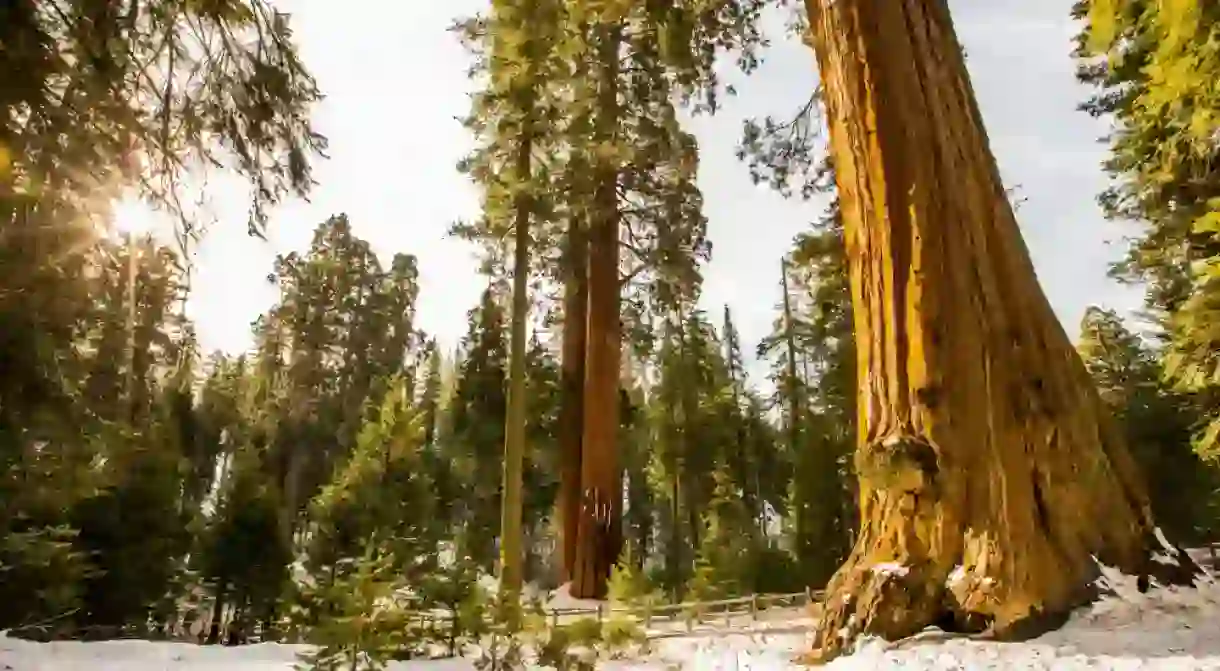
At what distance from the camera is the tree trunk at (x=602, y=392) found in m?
14.5

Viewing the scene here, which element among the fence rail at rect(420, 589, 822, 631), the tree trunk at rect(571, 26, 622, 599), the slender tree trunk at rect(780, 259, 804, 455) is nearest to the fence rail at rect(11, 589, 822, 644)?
the fence rail at rect(420, 589, 822, 631)

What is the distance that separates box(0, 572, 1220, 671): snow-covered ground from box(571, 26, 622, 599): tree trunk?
22.7 ft

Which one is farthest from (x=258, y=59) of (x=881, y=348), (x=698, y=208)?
(x=698, y=208)

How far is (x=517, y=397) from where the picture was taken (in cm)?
1416

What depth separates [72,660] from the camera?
7.12 meters

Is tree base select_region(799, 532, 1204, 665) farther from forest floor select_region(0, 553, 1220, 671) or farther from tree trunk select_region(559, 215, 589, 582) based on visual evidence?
tree trunk select_region(559, 215, 589, 582)

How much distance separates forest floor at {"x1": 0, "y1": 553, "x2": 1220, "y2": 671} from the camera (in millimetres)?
4668

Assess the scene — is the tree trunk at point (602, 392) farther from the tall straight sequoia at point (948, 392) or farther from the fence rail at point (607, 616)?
the tall straight sequoia at point (948, 392)

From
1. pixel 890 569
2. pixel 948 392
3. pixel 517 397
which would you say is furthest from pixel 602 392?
pixel 890 569

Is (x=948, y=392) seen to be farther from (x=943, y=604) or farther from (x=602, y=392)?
(x=602, y=392)

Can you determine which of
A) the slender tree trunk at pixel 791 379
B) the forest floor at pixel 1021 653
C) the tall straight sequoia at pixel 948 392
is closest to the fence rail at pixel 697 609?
the forest floor at pixel 1021 653

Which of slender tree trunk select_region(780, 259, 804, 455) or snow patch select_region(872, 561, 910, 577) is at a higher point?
slender tree trunk select_region(780, 259, 804, 455)

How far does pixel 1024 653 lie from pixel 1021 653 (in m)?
0.02

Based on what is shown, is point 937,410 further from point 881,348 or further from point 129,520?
point 129,520
